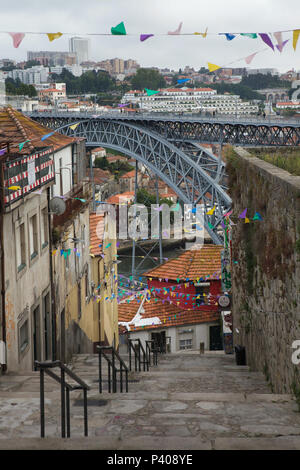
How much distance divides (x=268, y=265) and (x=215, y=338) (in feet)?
47.7

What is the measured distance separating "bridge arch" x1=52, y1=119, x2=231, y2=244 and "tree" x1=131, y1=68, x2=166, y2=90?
153ft

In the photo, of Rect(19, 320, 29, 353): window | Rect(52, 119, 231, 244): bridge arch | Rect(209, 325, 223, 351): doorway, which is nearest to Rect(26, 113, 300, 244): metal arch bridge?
Rect(52, 119, 231, 244): bridge arch

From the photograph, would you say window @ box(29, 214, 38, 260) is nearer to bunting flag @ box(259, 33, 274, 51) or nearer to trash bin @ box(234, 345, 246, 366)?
trash bin @ box(234, 345, 246, 366)

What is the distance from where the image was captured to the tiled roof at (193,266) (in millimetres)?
22469

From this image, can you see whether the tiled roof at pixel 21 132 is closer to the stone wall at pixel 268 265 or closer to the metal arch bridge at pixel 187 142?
the stone wall at pixel 268 265

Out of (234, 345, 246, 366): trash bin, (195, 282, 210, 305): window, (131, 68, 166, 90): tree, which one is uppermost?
(131, 68, 166, 90): tree

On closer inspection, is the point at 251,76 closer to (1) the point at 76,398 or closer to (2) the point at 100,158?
(2) the point at 100,158

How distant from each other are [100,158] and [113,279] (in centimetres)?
6496

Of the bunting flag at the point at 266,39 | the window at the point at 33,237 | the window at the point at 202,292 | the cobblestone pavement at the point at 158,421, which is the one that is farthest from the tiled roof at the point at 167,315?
the cobblestone pavement at the point at 158,421

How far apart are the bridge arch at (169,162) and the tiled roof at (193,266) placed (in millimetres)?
14123

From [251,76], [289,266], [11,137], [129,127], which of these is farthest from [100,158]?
[289,266]

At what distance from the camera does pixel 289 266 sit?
631 centimetres

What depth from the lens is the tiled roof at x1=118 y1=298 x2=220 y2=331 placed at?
21.2 metres

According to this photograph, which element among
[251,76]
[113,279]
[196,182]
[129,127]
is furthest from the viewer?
[251,76]
